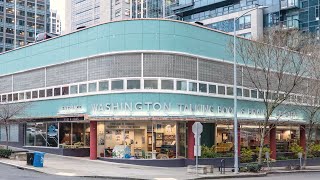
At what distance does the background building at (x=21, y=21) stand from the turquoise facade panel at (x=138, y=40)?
117 meters

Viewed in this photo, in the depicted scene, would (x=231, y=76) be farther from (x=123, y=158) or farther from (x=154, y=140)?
(x=123, y=158)

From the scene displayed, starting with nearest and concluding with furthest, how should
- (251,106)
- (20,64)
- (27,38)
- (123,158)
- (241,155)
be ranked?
(123,158)
(241,155)
(251,106)
(20,64)
(27,38)

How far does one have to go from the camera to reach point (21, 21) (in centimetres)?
15800

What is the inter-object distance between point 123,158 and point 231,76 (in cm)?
1270

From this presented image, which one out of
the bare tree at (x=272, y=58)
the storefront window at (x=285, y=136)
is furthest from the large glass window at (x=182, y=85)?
the storefront window at (x=285, y=136)

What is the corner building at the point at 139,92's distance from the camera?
1368 inches

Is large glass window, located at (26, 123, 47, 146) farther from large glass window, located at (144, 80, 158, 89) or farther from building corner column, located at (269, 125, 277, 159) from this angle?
building corner column, located at (269, 125, 277, 159)

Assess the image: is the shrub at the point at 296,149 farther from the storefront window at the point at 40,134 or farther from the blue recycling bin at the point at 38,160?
the blue recycling bin at the point at 38,160

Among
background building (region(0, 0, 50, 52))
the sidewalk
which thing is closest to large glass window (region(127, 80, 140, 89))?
the sidewalk

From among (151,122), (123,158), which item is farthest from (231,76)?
(123,158)

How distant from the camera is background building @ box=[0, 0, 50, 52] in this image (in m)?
152

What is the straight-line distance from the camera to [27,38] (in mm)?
158000

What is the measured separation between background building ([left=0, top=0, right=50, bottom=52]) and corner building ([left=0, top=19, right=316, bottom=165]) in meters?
117

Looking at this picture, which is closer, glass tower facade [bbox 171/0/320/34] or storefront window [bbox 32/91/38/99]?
storefront window [bbox 32/91/38/99]
